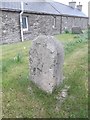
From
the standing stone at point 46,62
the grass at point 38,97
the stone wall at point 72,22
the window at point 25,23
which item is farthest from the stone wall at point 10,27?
the stone wall at point 72,22

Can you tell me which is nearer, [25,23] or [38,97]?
[38,97]

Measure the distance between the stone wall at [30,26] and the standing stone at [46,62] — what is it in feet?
31.3

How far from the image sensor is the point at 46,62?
7152 mm

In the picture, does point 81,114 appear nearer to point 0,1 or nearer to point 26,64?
point 26,64

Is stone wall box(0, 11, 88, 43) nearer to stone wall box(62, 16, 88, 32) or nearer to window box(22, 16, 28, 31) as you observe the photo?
stone wall box(62, 16, 88, 32)

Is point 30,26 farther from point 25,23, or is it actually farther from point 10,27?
point 10,27

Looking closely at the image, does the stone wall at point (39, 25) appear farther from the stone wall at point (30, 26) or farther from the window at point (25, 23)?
the window at point (25, 23)

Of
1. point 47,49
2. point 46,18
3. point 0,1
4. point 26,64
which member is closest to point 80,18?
point 46,18

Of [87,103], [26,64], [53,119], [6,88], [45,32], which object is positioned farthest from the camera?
[45,32]

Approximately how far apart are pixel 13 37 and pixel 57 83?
1092cm

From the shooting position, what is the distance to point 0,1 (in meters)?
18.1

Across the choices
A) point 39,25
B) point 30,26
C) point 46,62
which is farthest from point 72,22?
point 46,62

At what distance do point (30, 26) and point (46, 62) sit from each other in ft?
43.1

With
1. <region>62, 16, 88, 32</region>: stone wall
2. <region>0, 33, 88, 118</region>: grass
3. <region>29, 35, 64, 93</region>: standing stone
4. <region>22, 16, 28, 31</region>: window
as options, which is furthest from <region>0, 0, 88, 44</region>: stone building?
<region>29, 35, 64, 93</region>: standing stone
